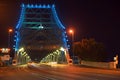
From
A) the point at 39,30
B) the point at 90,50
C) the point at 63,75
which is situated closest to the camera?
the point at 63,75

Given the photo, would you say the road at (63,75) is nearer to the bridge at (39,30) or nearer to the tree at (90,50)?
the tree at (90,50)

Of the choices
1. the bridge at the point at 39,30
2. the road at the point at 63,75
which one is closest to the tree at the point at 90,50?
the road at the point at 63,75

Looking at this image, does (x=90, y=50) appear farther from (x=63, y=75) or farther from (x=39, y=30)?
(x=39, y=30)

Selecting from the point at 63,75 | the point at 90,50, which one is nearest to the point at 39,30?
the point at 90,50

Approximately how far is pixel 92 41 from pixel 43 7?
90059 millimetres

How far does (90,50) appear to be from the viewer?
10494 centimetres

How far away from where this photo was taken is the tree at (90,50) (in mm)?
103938

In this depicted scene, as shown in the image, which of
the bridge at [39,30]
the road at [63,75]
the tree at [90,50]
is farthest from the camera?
the bridge at [39,30]

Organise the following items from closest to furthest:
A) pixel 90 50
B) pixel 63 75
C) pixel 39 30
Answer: pixel 63 75
pixel 90 50
pixel 39 30

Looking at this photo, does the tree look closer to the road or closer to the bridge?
the road

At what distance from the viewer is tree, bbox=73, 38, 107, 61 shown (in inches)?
4092

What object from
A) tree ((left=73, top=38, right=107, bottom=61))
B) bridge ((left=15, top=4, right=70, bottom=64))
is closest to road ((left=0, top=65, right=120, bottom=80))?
tree ((left=73, top=38, right=107, bottom=61))

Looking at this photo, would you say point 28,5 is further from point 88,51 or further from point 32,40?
point 88,51

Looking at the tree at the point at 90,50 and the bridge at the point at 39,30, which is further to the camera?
the bridge at the point at 39,30
